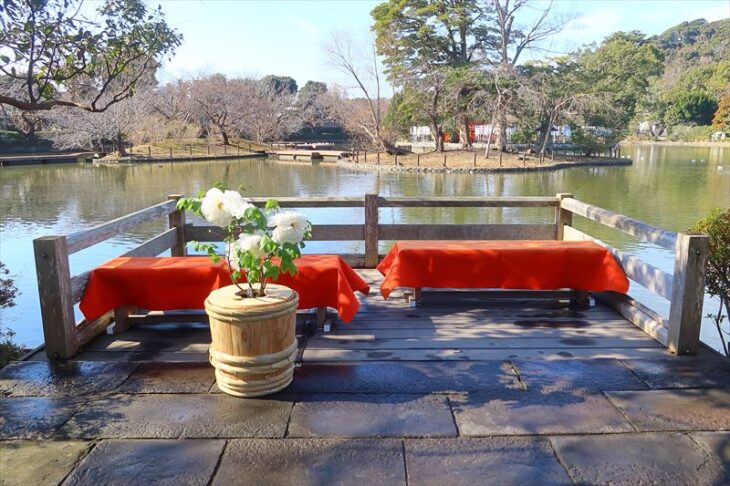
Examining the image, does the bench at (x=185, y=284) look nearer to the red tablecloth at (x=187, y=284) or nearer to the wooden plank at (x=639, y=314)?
the red tablecloth at (x=187, y=284)

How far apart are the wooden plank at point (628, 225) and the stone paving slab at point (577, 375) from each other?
34.6 inches

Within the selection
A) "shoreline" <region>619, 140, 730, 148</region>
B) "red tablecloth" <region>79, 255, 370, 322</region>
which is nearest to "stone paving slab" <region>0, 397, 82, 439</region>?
"red tablecloth" <region>79, 255, 370, 322</region>

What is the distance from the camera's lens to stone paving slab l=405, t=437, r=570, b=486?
2.03 m

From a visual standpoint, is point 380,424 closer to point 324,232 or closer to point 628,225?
point 628,225

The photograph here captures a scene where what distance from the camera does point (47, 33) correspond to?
4.96 m

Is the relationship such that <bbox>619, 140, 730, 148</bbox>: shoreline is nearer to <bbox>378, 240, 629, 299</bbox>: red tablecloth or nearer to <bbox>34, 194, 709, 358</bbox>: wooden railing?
<bbox>34, 194, 709, 358</bbox>: wooden railing

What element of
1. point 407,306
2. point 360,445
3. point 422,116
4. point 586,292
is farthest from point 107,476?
point 422,116

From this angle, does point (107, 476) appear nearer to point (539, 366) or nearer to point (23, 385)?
point (23, 385)

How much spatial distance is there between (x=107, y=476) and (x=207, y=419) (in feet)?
1.63

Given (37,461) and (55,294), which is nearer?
(37,461)

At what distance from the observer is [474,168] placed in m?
27.8

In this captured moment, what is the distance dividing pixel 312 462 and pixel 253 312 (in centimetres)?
76

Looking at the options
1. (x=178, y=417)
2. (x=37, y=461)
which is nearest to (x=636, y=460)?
(x=178, y=417)

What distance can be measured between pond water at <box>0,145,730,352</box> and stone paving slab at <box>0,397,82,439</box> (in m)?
3.53
